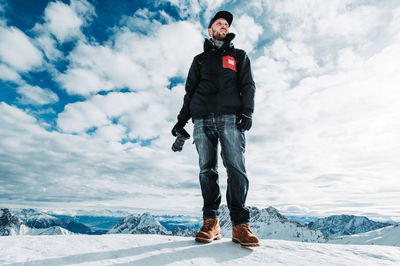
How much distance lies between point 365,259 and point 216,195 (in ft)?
7.36

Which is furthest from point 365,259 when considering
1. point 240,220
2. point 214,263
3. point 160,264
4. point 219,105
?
point 219,105

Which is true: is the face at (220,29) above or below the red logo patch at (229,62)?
above

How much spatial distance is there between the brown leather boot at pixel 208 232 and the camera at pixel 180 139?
1.54 metres

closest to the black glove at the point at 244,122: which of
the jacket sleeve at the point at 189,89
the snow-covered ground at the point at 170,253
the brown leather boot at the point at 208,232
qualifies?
the jacket sleeve at the point at 189,89

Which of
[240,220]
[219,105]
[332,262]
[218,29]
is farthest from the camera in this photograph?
[218,29]

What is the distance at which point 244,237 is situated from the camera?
12.0 ft

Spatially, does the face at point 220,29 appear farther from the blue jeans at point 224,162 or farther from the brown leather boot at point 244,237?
the brown leather boot at point 244,237

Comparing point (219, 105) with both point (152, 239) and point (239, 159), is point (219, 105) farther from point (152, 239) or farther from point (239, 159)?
point (152, 239)

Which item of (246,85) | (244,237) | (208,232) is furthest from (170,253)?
(246,85)

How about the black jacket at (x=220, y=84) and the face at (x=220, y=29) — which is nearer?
the black jacket at (x=220, y=84)

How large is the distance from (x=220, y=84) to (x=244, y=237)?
2.51 meters

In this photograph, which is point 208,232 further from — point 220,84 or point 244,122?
point 220,84

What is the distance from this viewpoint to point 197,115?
14.5ft

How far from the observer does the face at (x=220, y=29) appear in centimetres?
469
